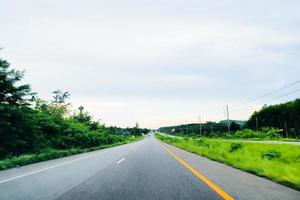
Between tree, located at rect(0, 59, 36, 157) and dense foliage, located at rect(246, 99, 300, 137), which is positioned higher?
dense foliage, located at rect(246, 99, 300, 137)

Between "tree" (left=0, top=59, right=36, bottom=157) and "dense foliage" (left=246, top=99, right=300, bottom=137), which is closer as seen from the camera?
"tree" (left=0, top=59, right=36, bottom=157)

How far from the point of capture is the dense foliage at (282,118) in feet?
253

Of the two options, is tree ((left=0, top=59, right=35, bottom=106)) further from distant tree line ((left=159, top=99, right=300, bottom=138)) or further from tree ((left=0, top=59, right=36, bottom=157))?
distant tree line ((left=159, top=99, right=300, bottom=138))

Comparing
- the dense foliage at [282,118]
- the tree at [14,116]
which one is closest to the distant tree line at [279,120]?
the dense foliage at [282,118]

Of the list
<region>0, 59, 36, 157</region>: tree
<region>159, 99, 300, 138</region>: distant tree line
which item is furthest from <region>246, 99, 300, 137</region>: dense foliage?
<region>0, 59, 36, 157</region>: tree

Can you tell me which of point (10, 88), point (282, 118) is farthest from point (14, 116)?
point (282, 118)

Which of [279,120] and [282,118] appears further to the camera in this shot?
[279,120]

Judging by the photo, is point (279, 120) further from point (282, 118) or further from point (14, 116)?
point (14, 116)

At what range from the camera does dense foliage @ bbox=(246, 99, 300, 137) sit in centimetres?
7700

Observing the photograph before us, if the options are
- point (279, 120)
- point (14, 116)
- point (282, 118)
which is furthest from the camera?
point (279, 120)

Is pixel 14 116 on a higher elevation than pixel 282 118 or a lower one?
lower

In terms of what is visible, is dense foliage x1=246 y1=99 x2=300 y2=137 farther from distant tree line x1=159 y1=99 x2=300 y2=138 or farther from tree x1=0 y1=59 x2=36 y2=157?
tree x1=0 y1=59 x2=36 y2=157

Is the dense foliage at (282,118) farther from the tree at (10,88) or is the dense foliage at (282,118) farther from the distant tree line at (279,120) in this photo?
the tree at (10,88)

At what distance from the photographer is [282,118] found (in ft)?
284
